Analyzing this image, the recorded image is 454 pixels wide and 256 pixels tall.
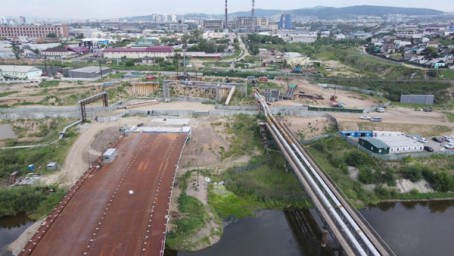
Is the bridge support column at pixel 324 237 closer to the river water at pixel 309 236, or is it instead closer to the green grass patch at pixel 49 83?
the river water at pixel 309 236

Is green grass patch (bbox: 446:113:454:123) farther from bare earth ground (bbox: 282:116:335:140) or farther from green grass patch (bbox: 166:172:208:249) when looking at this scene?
green grass patch (bbox: 166:172:208:249)

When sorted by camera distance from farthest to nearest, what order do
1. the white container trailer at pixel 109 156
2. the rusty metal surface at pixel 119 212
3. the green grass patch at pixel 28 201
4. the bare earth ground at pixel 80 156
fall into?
the white container trailer at pixel 109 156
the green grass patch at pixel 28 201
the bare earth ground at pixel 80 156
the rusty metal surface at pixel 119 212

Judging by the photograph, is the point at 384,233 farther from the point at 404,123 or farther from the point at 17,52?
the point at 17,52

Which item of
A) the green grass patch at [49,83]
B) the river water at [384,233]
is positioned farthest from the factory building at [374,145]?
the green grass patch at [49,83]

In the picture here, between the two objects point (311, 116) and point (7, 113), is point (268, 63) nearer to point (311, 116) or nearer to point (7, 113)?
point (311, 116)

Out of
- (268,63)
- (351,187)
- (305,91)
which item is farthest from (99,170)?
(268,63)

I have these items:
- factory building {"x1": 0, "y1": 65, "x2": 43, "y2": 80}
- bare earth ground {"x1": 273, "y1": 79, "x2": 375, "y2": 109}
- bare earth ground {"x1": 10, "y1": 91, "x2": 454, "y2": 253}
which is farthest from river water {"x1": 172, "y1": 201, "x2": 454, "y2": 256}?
factory building {"x1": 0, "y1": 65, "x2": 43, "y2": 80}
